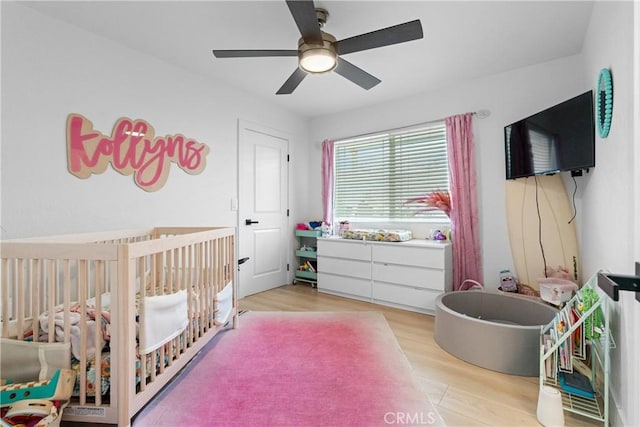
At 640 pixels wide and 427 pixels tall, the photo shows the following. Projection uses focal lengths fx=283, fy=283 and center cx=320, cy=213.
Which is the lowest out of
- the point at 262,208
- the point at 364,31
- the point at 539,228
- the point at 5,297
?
the point at 5,297

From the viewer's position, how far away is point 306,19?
1507 millimetres

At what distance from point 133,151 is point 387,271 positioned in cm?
258

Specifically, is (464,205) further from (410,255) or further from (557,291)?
(557,291)

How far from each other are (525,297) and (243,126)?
319 cm

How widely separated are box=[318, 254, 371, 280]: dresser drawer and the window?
66 centimetres

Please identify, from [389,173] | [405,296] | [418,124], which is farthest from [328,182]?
[405,296]

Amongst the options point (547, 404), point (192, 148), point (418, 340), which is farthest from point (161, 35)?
point (547, 404)

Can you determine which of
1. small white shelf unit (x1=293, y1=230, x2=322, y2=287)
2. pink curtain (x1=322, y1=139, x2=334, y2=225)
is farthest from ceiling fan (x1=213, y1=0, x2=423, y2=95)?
small white shelf unit (x1=293, y1=230, x2=322, y2=287)

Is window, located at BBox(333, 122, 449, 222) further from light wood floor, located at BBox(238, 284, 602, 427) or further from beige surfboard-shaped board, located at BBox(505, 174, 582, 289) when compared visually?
light wood floor, located at BBox(238, 284, 602, 427)

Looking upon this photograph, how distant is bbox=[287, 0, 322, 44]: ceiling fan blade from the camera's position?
4.45 ft

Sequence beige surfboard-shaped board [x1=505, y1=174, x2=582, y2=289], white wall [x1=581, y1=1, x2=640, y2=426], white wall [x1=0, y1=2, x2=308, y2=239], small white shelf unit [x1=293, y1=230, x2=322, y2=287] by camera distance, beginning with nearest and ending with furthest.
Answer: white wall [x1=581, y1=1, x2=640, y2=426] < white wall [x1=0, y1=2, x2=308, y2=239] < beige surfboard-shaped board [x1=505, y1=174, x2=582, y2=289] < small white shelf unit [x1=293, y1=230, x2=322, y2=287]

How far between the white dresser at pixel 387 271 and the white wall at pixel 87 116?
1390 mm

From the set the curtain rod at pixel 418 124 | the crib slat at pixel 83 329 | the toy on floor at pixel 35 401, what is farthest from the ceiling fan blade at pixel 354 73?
the toy on floor at pixel 35 401

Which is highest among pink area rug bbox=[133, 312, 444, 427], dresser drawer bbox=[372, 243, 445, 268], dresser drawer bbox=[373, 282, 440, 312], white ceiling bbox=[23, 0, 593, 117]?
white ceiling bbox=[23, 0, 593, 117]
